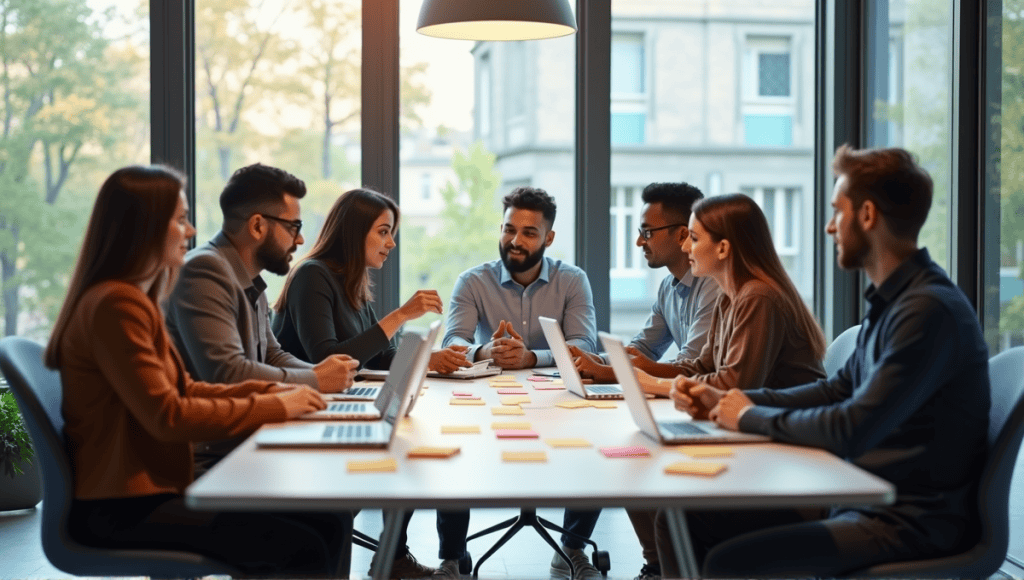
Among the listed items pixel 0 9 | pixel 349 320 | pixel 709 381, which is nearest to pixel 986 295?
pixel 709 381

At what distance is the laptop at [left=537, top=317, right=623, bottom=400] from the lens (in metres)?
2.86

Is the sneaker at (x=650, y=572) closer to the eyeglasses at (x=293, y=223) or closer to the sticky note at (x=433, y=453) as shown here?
the sticky note at (x=433, y=453)

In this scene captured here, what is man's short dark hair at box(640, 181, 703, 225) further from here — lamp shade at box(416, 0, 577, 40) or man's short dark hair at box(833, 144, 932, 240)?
man's short dark hair at box(833, 144, 932, 240)

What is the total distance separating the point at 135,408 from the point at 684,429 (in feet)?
3.99

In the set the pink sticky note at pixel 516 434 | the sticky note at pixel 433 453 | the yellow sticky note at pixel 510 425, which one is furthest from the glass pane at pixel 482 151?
the sticky note at pixel 433 453

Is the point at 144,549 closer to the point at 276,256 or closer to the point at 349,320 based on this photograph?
the point at 276,256

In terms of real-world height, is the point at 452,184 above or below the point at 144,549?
above

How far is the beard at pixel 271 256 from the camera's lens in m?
3.03

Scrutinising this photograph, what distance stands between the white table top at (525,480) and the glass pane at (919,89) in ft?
7.32

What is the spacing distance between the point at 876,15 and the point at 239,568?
403cm

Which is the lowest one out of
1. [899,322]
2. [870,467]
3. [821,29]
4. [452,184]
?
[870,467]

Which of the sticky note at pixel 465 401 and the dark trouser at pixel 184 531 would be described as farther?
the sticky note at pixel 465 401

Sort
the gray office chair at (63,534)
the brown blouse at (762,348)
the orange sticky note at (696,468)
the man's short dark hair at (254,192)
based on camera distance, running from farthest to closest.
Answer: the man's short dark hair at (254,192) → the brown blouse at (762,348) → the gray office chair at (63,534) → the orange sticky note at (696,468)

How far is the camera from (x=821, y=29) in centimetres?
485
